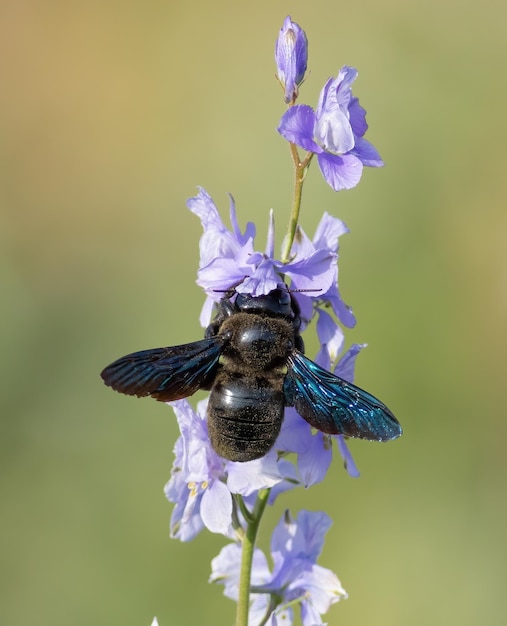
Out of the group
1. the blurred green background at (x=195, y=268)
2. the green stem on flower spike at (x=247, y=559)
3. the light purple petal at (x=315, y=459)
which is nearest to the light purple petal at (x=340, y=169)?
the light purple petal at (x=315, y=459)

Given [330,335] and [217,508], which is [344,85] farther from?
[217,508]

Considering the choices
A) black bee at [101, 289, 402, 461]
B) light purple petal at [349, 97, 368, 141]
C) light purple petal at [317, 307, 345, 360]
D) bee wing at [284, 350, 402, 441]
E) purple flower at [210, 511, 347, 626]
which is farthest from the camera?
purple flower at [210, 511, 347, 626]

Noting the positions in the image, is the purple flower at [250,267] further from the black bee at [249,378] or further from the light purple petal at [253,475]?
the light purple petal at [253,475]

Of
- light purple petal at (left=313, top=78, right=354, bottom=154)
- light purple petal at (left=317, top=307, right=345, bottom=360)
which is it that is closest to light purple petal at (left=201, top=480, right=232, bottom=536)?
light purple petal at (left=317, top=307, right=345, bottom=360)

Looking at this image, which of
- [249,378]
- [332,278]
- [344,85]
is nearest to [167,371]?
[249,378]

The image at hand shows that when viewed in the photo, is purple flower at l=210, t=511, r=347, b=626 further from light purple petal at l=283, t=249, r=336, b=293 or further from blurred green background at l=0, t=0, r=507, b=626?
blurred green background at l=0, t=0, r=507, b=626

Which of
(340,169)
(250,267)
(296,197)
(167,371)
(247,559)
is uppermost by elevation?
(340,169)

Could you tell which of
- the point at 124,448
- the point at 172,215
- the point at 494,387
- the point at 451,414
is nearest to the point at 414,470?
the point at 451,414
